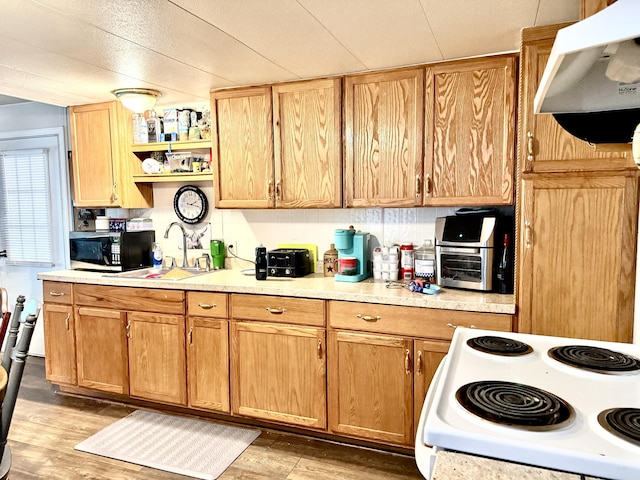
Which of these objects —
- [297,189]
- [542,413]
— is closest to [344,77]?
[297,189]

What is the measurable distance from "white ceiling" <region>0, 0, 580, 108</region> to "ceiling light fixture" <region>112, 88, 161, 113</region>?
0.44 feet

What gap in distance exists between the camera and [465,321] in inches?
91.4

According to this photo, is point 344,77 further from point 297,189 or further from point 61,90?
point 61,90

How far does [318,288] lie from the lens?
2.69 m

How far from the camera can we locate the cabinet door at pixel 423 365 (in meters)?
2.39

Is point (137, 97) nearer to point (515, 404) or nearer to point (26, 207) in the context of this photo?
point (26, 207)

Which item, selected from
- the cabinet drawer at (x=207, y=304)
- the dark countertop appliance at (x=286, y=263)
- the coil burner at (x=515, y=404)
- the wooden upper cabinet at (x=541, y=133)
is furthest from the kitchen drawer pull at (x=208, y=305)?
the coil burner at (x=515, y=404)

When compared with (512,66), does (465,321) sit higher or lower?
lower

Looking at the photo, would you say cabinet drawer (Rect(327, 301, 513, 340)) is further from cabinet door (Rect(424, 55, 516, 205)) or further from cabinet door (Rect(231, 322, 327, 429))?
cabinet door (Rect(424, 55, 516, 205))

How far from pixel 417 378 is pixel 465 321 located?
41cm

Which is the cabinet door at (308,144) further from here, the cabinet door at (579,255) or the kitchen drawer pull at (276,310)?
the cabinet door at (579,255)

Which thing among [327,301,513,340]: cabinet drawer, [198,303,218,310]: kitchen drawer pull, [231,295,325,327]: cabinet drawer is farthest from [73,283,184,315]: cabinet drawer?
[327,301,513,340]: cabinet drawer

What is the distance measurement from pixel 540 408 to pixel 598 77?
840 millimetres

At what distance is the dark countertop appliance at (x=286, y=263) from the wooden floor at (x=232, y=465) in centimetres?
99
